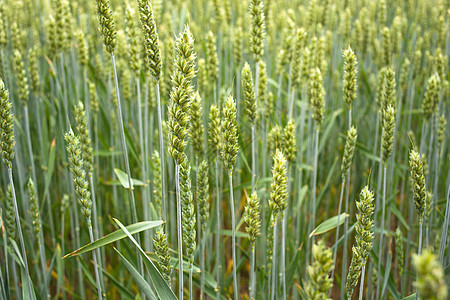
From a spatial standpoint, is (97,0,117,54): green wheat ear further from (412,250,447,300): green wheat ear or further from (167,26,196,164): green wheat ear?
(412,250,447,300): green wheat ear

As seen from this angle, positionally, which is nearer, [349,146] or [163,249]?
[163,249]

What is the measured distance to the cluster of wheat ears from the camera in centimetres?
146

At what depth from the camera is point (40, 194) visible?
2879 mm

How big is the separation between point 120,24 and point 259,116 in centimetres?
139

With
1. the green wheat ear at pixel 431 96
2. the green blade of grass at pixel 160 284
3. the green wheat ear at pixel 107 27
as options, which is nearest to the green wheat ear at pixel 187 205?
the green blade of grass at pixel 160 284

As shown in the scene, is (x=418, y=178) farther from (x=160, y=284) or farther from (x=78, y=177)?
(x=78, y=177)

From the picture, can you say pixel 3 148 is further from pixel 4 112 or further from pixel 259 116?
pixel 259 116

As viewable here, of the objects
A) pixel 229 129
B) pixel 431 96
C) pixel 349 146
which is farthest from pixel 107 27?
pixel 431 96

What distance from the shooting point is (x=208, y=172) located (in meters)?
2.12

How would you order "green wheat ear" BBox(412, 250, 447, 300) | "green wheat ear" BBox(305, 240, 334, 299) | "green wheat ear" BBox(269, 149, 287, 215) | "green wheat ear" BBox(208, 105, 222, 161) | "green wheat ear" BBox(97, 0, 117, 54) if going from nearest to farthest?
"green wheat ear" BBox(412, 250, 447, 300) → "green wheat ear" BBox(305, 240, 334, 299) → "green wheat ear" BBox(269, 149, 287, 215) → "green wheat ear" BBox(97, 0, 117, 54) → "green wheat ear" BBox(208, 105, 222, 161)

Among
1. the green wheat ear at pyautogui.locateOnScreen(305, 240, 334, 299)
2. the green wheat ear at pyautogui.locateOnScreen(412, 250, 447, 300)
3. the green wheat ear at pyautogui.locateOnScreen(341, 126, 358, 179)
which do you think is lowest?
the green wheat ear at pyautogui.locateOnScreen(305, 240, 334, 299)

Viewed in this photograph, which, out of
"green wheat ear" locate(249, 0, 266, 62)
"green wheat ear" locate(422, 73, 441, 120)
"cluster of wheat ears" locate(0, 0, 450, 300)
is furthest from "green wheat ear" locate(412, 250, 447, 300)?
"green wheat ear" locate(422, 73, 441, 120)

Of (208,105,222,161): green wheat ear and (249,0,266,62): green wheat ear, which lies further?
(249,0,266,62): green wheat ear

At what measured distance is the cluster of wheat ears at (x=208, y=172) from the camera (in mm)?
1456
